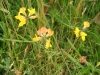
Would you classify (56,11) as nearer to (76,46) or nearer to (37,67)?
(76,46)

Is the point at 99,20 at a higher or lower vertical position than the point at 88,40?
higher

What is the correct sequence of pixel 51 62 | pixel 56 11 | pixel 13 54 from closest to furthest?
pixel 51 62, pixel 13 54, pixel 56 11

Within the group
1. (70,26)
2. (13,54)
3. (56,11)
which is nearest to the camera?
(13,54)

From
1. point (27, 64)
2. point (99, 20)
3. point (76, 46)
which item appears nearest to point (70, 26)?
point (76, 46)

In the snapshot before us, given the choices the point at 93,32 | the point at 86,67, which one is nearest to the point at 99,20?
the point at 93,32

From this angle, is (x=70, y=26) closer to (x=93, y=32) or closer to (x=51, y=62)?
(x=93, y=32)

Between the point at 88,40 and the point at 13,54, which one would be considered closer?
the point at 13,54

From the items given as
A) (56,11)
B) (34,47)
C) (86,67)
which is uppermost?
(56,11)
